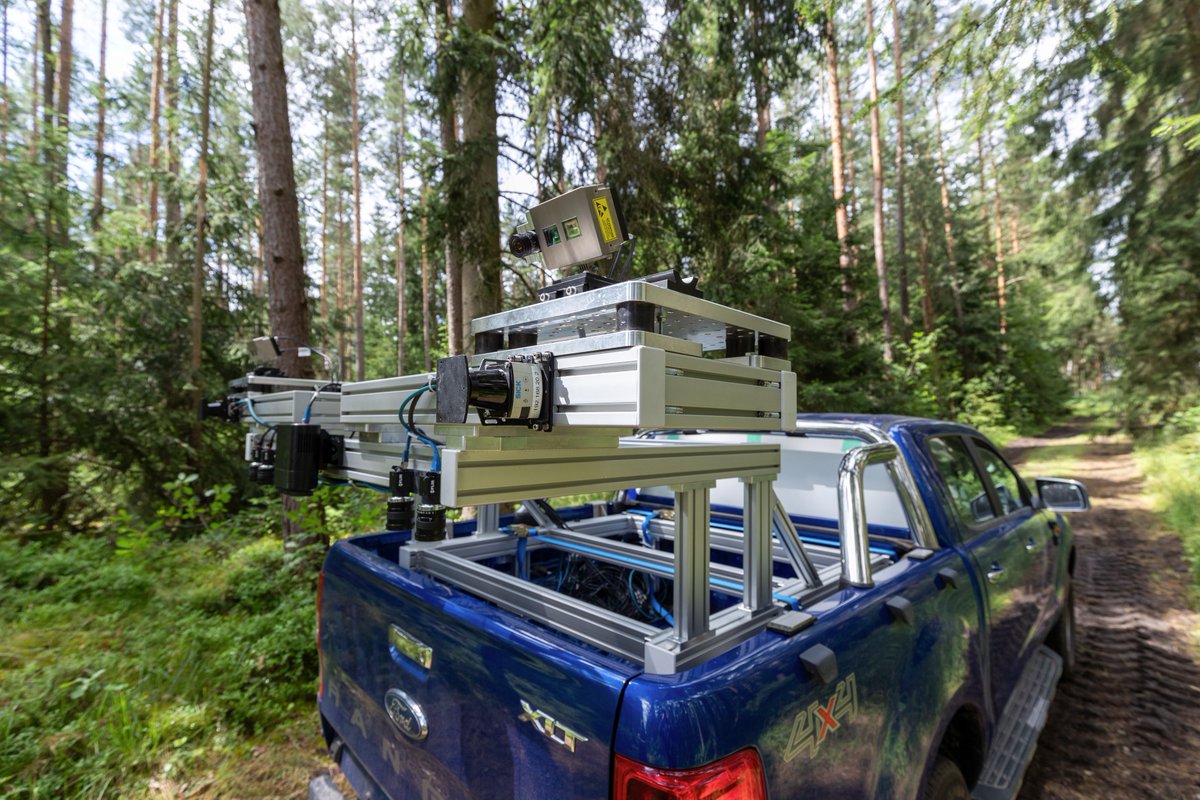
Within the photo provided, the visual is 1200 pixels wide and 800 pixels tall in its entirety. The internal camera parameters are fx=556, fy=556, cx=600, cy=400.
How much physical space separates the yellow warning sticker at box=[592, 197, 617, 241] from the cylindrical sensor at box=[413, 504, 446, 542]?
0.82 meters

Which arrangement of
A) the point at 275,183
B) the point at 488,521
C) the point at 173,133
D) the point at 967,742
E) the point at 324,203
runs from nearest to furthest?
the point at 967,742, the point at 488,521, the point at 275,183, the point at 173,133, the point at 324,203

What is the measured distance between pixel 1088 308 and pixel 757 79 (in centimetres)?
1443

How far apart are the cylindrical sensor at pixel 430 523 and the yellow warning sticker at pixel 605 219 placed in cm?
82

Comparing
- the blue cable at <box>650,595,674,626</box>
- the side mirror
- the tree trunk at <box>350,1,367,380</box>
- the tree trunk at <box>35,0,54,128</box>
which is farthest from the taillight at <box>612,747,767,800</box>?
the tree trunk at <box>350,1,367,380</box>

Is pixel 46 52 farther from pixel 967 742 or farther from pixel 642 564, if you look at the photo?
A: pixel 967 742

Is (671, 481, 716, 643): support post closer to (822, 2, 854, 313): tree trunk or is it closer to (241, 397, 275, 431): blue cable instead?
(241, 397, 275, 431): blue cable

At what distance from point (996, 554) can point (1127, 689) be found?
2.33 meters

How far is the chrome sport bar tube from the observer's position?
1.79 meters

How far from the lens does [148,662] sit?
3.60 m

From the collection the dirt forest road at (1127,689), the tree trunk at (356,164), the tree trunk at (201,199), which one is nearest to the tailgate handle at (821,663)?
the dirt forest road at (1127,689)

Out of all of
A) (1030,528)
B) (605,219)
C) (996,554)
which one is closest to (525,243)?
(605,219)

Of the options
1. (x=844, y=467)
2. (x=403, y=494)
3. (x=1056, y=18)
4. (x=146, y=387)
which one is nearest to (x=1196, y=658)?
(x=844, y=467)

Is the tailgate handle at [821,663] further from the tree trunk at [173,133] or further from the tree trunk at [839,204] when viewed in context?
the tree trunk at [839,204]

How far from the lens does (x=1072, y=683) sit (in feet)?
12.2
